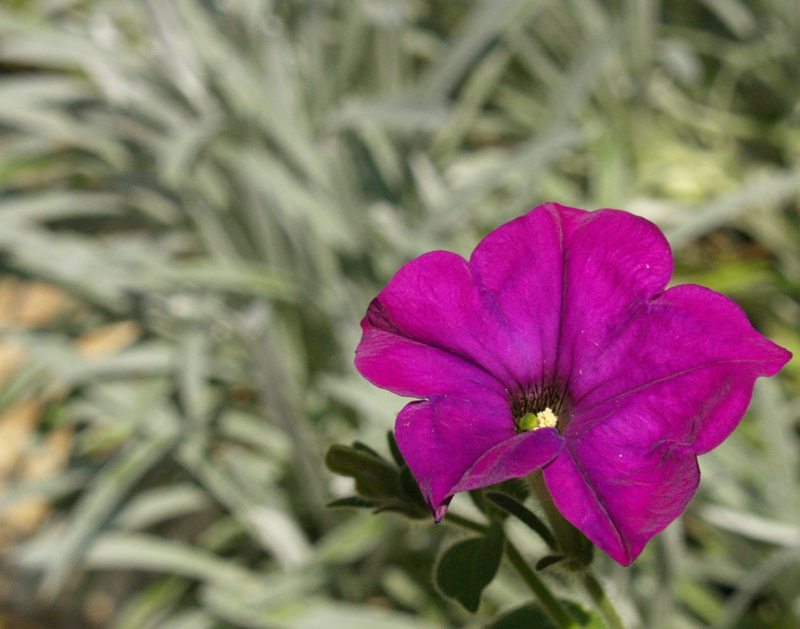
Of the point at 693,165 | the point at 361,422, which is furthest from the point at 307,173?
the point at 693,165

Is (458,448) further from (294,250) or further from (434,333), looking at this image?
(294,250)

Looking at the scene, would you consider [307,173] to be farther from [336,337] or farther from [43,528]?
[43,528]

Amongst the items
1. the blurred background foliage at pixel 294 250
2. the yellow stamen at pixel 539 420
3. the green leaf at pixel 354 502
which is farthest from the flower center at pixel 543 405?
the blurred background foliage at pixel 294 250

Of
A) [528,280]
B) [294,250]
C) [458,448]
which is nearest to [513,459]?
[458,448]

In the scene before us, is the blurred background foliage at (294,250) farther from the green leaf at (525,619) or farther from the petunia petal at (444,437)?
the petunia petal at (444,437)

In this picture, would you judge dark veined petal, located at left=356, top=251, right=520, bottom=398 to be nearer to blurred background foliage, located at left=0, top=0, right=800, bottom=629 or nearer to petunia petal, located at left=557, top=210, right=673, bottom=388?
petunia petal, located at left=557, top=210, right=673, bottom=388

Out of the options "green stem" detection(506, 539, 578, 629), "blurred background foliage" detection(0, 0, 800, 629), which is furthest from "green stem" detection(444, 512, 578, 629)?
"blurred background foliage" detection(0, 0, 800, 629)
